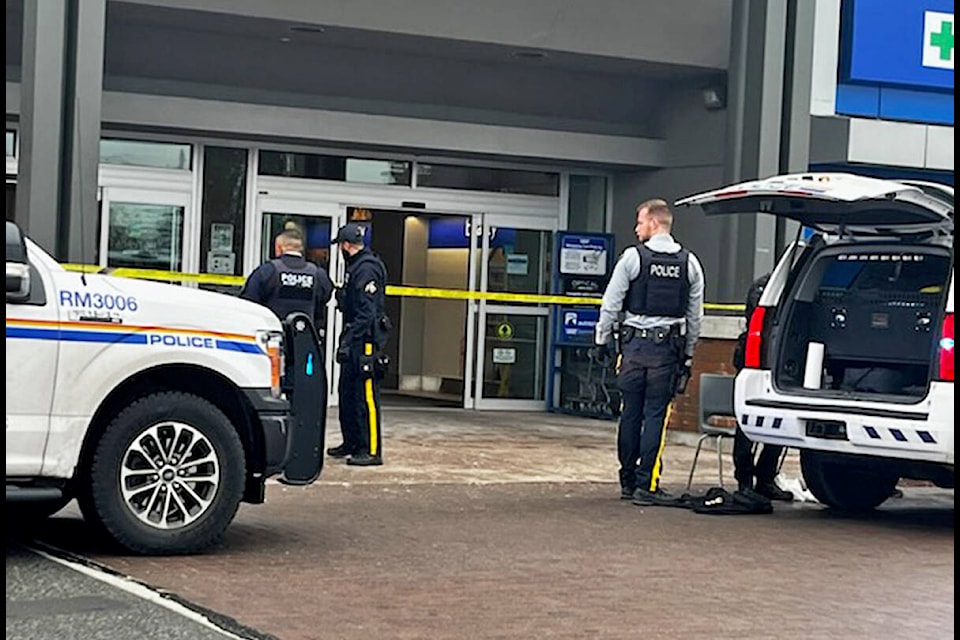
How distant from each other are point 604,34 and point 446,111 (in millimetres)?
2092

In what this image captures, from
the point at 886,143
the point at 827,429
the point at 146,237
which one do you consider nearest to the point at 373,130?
the point at 146,237

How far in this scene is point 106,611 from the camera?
656 centimetres

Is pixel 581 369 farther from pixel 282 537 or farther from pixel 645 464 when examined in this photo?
pixel 282 537

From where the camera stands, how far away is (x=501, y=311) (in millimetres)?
18906

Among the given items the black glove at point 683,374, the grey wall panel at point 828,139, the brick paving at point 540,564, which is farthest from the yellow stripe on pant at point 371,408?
the grey wall panel at point 828,139

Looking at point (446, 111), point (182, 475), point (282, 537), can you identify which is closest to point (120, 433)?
point (182, 475)

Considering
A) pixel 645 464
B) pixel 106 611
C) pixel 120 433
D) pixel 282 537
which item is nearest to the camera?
pixel 106 611

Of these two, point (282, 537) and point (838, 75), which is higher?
point (838, 75)

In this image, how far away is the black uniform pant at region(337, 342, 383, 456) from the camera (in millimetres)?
12438

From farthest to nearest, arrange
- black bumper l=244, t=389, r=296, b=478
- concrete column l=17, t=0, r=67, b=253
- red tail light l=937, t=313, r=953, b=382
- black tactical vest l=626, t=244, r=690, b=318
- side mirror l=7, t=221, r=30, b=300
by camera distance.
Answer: concrete column l=17, t=0, r=67, b=253, black tactical vest l=626, t=244, r=690, b=318, red tail light l=937, t=313, r=953, b=382, black bumper l=244, t=389, r=296, b=478, side mirror l=7, t=221, r=30, b=300

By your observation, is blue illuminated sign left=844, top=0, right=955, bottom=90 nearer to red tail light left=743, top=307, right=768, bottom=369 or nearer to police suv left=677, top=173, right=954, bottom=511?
police suv left=677, top=173, right=954, bottom=511

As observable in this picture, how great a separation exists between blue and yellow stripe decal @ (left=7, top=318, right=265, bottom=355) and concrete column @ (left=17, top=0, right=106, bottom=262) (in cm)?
526

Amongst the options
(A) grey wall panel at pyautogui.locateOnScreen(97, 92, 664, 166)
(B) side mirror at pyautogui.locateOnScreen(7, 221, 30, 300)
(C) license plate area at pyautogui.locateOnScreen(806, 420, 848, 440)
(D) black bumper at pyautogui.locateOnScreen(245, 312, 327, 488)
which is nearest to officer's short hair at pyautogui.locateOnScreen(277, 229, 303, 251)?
(D) black bumper at pyautogui.locateOnScreen(245, 312, 327, 488)

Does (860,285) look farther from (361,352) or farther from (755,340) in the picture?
(361,352)
